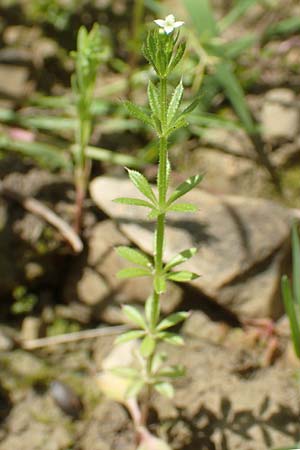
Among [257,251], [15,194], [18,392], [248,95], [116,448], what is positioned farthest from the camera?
[248,95]

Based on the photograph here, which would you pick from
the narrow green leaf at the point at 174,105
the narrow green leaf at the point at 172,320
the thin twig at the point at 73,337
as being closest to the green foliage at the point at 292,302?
the narrow green leaf at the point at 172,320

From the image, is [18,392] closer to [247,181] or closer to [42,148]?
[42,148]

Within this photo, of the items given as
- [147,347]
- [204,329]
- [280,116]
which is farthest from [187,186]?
[280,116]

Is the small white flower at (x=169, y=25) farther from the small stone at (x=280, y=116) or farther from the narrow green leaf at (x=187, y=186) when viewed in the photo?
the small stone at (x=280, y=116)

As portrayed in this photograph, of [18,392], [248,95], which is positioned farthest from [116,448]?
[248,95]

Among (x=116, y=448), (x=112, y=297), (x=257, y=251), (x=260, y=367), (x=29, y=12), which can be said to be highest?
(x=29, y=12)

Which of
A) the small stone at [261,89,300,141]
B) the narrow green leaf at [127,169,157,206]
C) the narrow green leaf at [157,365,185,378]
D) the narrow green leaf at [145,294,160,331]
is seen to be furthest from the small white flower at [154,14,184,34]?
the small stone at [261,89,300,141]

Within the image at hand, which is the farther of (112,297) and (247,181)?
(247,181)

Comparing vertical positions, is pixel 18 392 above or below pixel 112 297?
below
